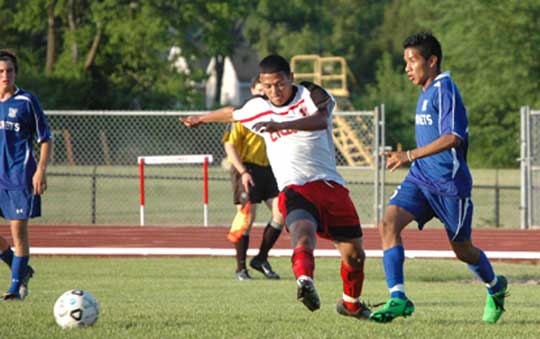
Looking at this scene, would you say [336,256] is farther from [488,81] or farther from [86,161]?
[488,81]

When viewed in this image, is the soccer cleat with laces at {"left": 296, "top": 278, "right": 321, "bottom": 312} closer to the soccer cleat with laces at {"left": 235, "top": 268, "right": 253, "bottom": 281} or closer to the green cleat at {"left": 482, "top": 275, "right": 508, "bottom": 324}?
the green cleat at {"left": 482, "top": 275, "right": 508, "bottom": 324}

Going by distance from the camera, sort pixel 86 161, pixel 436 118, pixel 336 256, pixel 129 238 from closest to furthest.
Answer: pixel 436 118, pixel 336 256, pixel 129 238, pixel 86 161

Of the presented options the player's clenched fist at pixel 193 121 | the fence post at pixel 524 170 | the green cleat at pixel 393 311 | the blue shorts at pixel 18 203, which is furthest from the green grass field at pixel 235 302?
the fence post at pixel 524 170

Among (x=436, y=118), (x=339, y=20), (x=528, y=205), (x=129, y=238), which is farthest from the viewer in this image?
(x=339, y=20)

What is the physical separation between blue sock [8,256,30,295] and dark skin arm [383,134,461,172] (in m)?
3.86

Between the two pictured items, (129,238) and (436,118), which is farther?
(129,238)

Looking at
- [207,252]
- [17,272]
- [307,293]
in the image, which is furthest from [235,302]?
[207,252]

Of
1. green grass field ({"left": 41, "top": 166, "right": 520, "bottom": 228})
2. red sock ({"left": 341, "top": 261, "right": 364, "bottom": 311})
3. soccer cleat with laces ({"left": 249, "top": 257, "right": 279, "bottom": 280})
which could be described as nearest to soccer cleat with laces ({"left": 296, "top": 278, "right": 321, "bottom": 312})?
red sock ({"left": 341, "top": 261, "right": 364, "bottom": 311})

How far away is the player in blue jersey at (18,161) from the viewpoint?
33.2 ft

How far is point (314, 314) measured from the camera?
29.0ft

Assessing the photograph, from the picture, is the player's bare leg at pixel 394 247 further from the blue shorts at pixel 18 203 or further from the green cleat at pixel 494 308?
the blue shorts at pixel 18 203

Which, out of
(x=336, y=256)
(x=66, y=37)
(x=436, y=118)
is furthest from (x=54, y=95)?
(x=436, y=118)

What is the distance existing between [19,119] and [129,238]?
8996mm

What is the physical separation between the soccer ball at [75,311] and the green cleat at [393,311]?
1.97 meters
